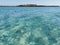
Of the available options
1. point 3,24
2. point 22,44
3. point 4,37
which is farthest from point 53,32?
point 3,24

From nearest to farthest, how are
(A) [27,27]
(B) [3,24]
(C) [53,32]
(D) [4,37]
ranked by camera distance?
(D) [4,37], (C) [53,32], (A) [27,27], (B) [3,24]

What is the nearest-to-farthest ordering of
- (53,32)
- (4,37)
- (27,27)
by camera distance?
(4,37)
(53,32)
(27,27)

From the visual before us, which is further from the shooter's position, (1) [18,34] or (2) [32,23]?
(2) [32,23]

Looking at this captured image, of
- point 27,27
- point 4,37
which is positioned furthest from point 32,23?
point 4,37

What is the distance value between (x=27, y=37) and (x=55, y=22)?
1.49m

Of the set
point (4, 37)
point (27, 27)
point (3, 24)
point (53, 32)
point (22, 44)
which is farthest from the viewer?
point (3, 24)

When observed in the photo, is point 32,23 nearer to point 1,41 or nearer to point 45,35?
point 45,35

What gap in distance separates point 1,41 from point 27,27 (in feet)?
3.68

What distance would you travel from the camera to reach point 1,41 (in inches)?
162

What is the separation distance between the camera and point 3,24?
5.34m

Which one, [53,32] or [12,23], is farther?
[12,23]

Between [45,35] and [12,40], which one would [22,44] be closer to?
[12,40]

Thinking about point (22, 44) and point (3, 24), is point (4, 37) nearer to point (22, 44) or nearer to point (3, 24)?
point (22, 44)

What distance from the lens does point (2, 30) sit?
4.77 metres
